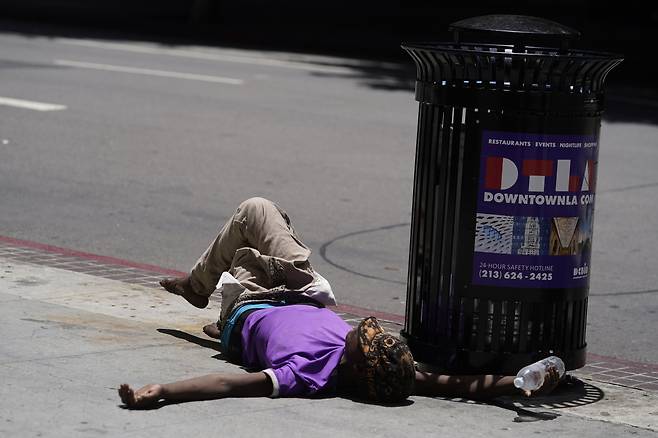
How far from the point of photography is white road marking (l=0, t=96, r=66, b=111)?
15.7 m

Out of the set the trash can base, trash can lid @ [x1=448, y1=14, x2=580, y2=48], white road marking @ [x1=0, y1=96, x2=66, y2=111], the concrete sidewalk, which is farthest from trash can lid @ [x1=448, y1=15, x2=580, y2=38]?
white road marking @ [x1=0, y1=96, x2=66, y2=111]

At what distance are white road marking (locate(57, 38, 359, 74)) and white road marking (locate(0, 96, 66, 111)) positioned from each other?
24.5 feet

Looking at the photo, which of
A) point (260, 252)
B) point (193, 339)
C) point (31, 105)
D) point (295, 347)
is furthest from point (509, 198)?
point (31, 105)

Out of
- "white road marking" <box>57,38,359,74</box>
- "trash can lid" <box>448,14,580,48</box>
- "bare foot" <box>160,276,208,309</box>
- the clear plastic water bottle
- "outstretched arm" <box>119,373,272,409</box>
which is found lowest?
"outstretched arm" <box>119,373,272,409</box>

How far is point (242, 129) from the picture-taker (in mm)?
14867

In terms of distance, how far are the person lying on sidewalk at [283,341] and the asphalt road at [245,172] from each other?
5.65 feet

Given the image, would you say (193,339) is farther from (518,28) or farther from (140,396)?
(518,28)

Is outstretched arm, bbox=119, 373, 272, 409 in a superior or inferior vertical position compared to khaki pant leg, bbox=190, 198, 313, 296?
inferior

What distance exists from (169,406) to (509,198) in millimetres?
1835

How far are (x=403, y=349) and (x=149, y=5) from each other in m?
31.3

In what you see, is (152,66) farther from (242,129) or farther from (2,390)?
(2,390)

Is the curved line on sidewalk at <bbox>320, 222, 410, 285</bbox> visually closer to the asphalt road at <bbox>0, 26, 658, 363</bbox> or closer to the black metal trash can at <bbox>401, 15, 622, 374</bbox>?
the asphalt road at <bbox>0, 26, 658, 363</bbox>

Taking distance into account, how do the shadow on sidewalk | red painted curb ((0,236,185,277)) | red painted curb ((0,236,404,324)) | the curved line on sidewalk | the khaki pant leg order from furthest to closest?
the curved line on sidewalk → red painted curb ((0,236,185,277)) → red painted curb ((0,236,404,324)) → the shadow on sidewalk → the khaki pant leg

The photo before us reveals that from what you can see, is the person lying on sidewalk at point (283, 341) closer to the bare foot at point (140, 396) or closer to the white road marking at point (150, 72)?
the bare foot at point (140, 396)
